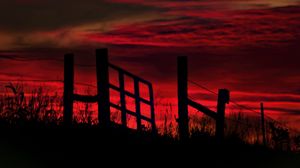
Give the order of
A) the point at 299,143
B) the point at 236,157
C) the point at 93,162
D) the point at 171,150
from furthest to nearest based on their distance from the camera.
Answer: the point at 299,143 < the point at 236,157 < the point at 171,150 < the point at 93,162

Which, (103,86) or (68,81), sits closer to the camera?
(103,86)

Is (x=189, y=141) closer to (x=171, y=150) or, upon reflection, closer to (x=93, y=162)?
(x=171, y=150)

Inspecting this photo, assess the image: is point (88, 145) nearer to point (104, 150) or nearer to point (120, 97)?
point (104, 150)

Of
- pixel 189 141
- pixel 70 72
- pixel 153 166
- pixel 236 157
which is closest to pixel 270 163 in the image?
pixel 236 157

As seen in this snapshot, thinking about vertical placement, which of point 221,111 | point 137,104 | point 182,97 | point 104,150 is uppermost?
point 137,104

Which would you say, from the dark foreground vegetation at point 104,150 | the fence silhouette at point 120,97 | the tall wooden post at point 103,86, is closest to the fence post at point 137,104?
the fence silhouette at point 120,97

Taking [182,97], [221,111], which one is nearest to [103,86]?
[182,97]

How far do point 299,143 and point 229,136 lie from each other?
3.36 meters

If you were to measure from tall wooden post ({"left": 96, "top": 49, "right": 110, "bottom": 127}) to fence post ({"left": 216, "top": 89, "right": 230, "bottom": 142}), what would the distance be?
3124mm

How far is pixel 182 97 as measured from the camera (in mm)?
15227

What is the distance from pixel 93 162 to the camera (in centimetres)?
1056

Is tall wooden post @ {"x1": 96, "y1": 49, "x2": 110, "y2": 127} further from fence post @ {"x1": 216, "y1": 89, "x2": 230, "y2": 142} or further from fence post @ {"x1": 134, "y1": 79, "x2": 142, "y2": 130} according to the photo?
fence post @ {"x1": 134, "y1": 79, "x2": 142, "y2": 130}

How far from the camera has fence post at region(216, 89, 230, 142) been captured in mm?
15633

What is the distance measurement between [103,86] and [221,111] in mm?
3461
